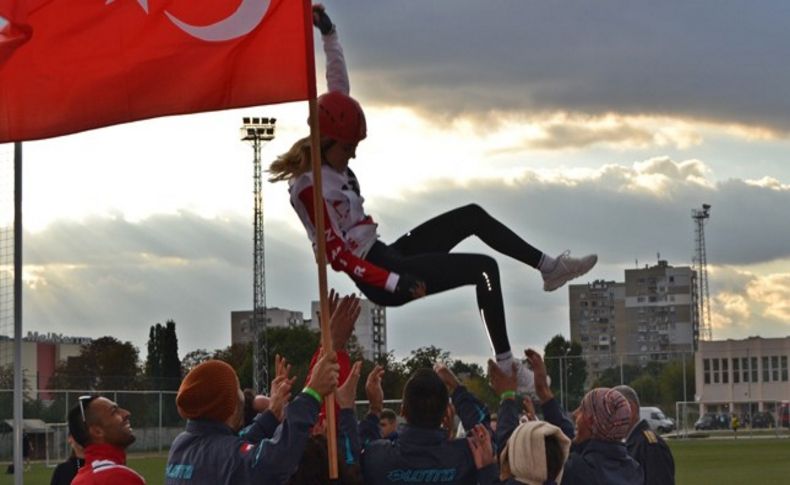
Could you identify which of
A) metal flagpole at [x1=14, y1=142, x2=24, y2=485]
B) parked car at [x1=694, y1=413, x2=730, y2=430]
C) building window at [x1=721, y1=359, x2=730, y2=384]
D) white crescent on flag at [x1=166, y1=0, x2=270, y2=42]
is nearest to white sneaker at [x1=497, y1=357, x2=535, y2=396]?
white crescent on flag at [x1=166, y1=0, x2=270, y2=42]

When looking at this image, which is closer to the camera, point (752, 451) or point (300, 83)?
point (300, 83)

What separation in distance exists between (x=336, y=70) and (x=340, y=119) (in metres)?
0.39

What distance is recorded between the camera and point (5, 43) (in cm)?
868

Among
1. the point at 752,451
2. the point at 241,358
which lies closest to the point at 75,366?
the point at 241,358

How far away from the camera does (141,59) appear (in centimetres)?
820

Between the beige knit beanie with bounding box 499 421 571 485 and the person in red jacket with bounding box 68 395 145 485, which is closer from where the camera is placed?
the beige knit beanie with bounding box 499 421 571 485

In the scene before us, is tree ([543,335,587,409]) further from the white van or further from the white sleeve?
the white sleeve

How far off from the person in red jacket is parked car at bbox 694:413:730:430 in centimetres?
8705

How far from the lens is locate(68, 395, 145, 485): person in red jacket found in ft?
24.9

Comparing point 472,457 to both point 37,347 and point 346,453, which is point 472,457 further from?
point 37,347

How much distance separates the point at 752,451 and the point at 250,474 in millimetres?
55629

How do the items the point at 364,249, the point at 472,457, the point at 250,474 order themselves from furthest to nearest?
the point at 364,249 < the point at 472,457 < the point at 250,474

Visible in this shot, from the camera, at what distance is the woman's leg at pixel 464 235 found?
Result: 8234 mm

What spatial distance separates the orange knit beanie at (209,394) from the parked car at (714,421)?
87.9 m
